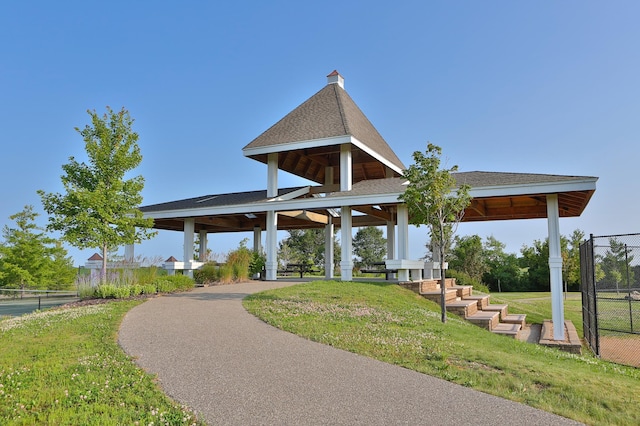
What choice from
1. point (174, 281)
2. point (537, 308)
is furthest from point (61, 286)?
point (537, 308)

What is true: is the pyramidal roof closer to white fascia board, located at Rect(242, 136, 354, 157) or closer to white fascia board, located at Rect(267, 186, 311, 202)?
white fascia board, located at Rect(242, 136, 354, 157)

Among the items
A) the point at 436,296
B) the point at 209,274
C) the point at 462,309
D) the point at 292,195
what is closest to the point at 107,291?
the point at 209,274

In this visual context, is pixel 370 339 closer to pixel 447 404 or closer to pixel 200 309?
pixel 447 404

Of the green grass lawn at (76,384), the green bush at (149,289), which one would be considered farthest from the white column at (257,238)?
the green grass lawn at (76,384)

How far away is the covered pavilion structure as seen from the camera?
14.1 meters

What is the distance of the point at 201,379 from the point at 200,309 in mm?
5719

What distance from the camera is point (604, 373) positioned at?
764 cm

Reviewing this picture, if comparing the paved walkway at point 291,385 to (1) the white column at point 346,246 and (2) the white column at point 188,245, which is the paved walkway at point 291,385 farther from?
(2) the white column at point 188,245

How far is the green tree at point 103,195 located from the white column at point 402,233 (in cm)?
948

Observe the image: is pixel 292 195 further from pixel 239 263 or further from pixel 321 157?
pixel 239 263

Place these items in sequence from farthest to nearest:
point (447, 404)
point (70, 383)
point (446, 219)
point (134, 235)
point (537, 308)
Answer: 1. point (537, 308)
2. point (134, 235)
3. point (446, 219)
4. point (70, 383)
5. point (447, 404)

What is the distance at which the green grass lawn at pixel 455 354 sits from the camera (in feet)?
18.1

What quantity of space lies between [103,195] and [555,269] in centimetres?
1475

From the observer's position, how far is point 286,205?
18.2 metres
